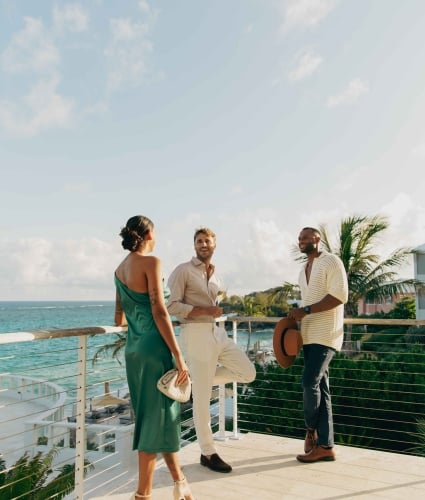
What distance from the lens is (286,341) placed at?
11.1 ft

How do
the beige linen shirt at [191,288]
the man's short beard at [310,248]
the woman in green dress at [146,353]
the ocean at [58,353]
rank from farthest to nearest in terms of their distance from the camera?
1. the ocean at [58,353]
2. the man's short beard at [310,248]
3. the beige linen shirt at [191,288]
4. the woman in green dress at [146,353]

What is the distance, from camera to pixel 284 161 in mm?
12898

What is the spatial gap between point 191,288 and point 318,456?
1.48 m

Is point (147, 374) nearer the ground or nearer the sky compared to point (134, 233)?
nearer the ground

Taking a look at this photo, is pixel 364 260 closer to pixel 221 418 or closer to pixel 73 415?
pixel 221 418

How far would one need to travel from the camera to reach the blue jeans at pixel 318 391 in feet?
10.6

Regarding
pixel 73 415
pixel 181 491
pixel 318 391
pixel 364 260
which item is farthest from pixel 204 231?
pixel 364 260

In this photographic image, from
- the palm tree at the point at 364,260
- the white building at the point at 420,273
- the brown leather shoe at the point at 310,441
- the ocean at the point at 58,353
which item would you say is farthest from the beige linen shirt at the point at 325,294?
the white building at the point at 420,273

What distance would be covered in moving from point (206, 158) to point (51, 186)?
19.8 meters

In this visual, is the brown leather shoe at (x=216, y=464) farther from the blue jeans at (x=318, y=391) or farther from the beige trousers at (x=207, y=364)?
the blue jeans at (x=318, y=391)

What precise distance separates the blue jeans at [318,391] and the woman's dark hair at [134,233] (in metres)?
1.55

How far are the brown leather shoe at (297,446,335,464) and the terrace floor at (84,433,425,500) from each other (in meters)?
0.04

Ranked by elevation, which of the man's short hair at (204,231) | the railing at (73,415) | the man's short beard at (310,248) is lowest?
the railing at (73,415)

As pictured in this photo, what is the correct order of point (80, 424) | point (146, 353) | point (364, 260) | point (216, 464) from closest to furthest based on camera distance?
point (146, 353), point (80, 424), point (216, 464), point (364, 260)
